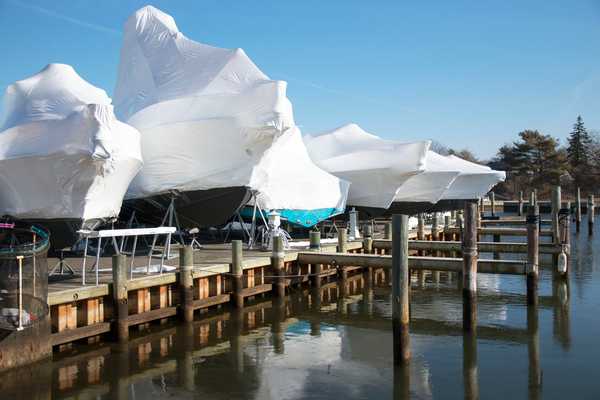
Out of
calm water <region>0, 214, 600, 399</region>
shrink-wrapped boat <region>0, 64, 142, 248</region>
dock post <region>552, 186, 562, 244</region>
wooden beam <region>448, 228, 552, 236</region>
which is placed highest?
shrink-wrapped boat <region>0, 64, 142, 248</region>

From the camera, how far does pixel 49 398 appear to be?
9867 millimetres

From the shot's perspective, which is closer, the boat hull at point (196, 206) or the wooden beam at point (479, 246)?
the boat hull at point (196, 206)

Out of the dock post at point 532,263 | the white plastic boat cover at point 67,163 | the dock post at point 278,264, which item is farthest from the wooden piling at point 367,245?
the white plastic boat cover at point 67,163

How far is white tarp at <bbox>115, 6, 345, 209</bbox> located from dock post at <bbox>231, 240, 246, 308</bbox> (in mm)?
3971

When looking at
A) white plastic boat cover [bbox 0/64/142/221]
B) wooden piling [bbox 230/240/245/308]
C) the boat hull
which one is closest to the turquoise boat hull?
the boat hull

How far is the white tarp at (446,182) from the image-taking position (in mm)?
32094

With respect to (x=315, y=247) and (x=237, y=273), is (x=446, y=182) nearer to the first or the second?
(x=315, y=247)

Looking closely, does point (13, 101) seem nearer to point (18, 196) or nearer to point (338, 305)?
point (18, 196)

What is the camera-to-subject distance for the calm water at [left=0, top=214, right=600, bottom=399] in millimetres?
10203

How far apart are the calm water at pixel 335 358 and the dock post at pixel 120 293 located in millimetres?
317

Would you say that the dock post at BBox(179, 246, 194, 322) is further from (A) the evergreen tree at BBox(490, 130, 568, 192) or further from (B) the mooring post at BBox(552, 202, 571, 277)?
(A) the evergreen tree at BBox(490, 130, 568, 192)

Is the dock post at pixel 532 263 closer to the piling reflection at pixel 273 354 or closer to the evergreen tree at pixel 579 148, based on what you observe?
the piling reflection at pixel 273 354

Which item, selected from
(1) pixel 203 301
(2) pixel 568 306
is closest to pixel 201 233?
(1) pixel 203 301

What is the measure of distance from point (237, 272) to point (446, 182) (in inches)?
742
